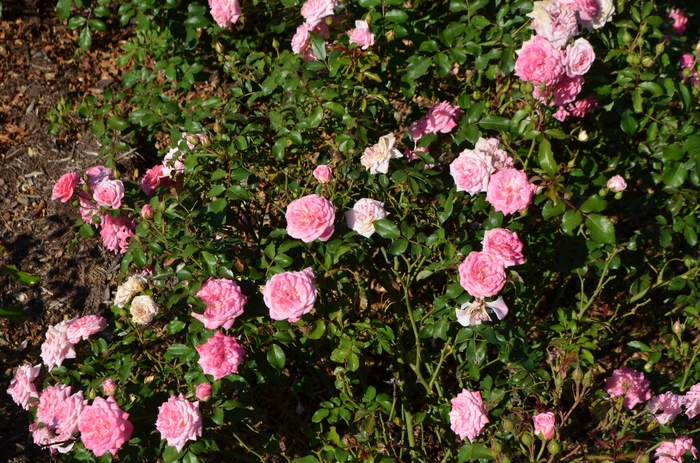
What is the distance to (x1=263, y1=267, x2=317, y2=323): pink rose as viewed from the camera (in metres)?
1.86

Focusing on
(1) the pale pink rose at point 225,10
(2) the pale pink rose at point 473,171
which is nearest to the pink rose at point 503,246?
(2) the pale pink rose at point 473,171

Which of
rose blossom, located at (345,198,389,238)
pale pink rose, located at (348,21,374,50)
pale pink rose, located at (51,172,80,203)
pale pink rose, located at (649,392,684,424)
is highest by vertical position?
pale pink rose, located at (348,21,374,50)

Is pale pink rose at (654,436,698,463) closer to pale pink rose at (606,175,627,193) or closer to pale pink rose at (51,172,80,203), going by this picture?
pale pink rose at (606,175,627,193)

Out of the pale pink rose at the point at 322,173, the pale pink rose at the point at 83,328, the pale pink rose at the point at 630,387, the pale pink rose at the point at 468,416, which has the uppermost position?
the pale pink rose at the point at 322,173

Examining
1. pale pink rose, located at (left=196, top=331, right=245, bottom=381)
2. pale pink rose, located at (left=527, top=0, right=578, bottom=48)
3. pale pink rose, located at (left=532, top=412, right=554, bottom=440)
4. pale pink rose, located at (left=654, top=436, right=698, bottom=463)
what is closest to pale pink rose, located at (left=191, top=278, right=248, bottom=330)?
pale pink rose, located at (left=196, top=331, right=245, bottom=381)

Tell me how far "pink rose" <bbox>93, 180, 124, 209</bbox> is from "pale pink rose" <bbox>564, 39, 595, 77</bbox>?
1353mm

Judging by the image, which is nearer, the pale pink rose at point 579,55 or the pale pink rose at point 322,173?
the pale pink rose at point 579,55

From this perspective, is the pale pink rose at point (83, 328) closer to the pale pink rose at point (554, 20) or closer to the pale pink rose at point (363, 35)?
the pale pink rose at point (363, 35)

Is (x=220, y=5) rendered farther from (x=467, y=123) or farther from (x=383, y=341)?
(x=383, y=341)

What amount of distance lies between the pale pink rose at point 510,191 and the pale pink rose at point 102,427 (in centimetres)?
116

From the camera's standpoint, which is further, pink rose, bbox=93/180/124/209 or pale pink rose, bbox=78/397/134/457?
pink rose, bbox=93/180/124/209

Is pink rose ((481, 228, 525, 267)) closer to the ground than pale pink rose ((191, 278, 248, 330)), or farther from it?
closer to the ground

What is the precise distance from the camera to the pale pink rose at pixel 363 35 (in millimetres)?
2199

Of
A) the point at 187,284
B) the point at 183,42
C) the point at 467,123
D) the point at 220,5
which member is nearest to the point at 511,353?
the point at 467,123
